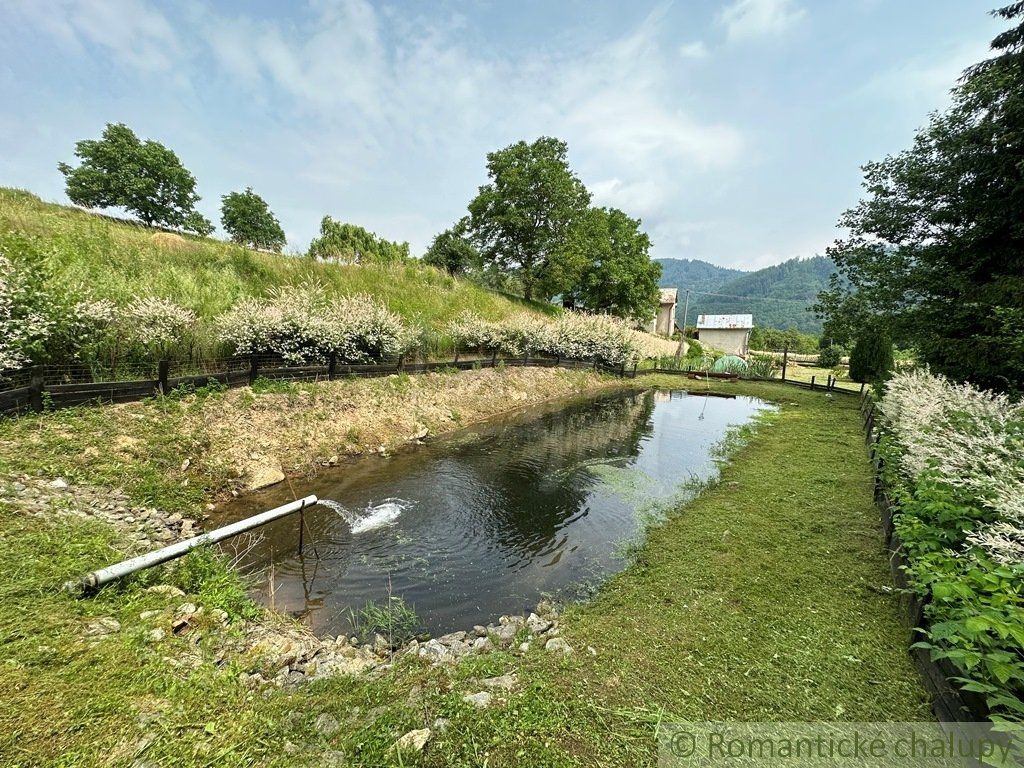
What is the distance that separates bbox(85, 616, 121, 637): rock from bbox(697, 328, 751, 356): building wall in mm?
47769

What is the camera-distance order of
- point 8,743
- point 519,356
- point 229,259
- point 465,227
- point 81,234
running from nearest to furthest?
point 8,743 → point 81,234 → point 229,259 → point 519,356 → point 465,227

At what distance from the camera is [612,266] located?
28.4m

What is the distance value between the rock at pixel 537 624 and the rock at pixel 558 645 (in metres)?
0.27

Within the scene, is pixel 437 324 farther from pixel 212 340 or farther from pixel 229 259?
pixel 212 340

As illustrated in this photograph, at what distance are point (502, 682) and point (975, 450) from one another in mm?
5175

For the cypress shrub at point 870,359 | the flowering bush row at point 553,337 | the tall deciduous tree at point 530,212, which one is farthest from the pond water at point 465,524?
the tall deciduous tree at point 530,212

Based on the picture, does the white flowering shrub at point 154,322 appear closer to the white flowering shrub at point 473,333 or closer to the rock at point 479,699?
the rock at point 479,699

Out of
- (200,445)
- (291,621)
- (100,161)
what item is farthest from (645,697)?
(100,161)

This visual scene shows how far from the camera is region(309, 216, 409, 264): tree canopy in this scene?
17.6 m

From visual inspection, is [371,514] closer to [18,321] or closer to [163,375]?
[163,375]

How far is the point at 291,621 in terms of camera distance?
364 cm

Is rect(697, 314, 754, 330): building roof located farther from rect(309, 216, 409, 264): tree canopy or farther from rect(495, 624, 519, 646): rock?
rect(495, 624, 519, 646): rock

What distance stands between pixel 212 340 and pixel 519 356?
456 inches

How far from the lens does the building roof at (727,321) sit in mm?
43062
